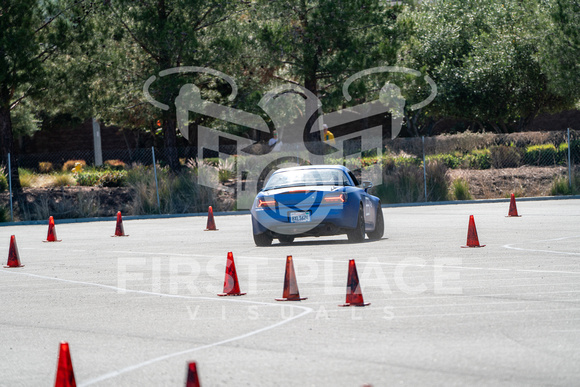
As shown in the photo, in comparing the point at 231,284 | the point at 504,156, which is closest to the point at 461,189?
the point at 504,156

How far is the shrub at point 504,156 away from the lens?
99.8 ft

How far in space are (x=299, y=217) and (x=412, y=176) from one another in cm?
1481

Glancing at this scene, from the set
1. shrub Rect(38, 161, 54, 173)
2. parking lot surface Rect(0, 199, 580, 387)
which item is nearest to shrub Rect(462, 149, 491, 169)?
parking lot surface Rect(0, 199, 580, 387)

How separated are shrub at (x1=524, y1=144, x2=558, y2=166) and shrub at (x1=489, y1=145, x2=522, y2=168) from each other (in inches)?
13.9

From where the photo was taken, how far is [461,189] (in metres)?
28.4

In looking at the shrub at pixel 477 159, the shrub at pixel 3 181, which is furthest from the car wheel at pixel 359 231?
the shrub at pixel 3 181

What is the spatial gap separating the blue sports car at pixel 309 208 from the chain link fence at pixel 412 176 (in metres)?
13.2

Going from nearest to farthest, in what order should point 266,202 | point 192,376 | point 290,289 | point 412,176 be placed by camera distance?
point 192,376 < point 290,289 < point 266,202 < point 412,176

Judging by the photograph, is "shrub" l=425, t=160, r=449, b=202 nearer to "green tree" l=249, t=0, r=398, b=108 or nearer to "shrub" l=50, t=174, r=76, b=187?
"green tree" l=249, t=0, r=398, b=108

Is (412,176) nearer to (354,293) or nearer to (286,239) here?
(286,239)

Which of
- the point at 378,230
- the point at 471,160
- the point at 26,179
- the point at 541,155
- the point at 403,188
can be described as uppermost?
the point at 541,155

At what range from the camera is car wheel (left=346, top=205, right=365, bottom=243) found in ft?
48.6

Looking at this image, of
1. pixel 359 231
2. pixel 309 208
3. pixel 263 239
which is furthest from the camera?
pixel 263 239

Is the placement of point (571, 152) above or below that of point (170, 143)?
below
